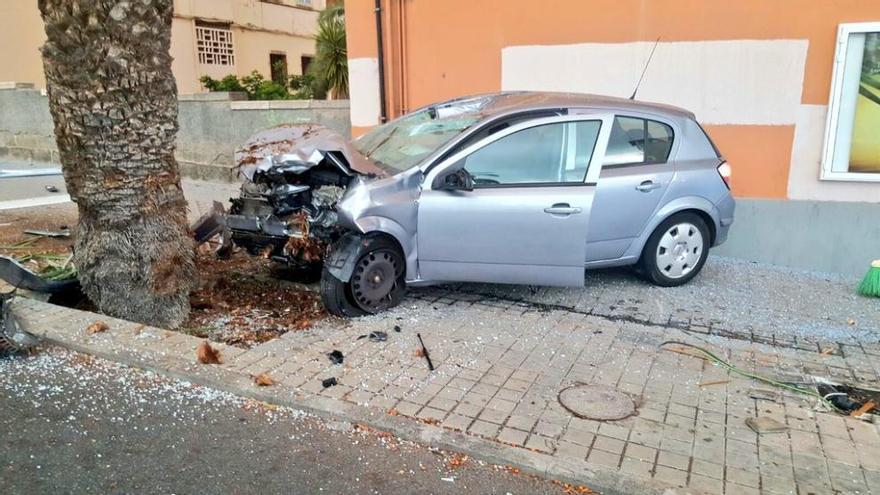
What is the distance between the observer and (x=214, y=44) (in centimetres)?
1867

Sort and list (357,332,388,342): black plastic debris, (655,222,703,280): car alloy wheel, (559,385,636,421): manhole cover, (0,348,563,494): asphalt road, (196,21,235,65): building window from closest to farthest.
Result: (0,348,563,494): asphalt road
(559,385,636,421): manhole cover
(357,332,388,342): black plastic debris
(655,222,703,280): car alloy wheel
(196,21,235,65): building window

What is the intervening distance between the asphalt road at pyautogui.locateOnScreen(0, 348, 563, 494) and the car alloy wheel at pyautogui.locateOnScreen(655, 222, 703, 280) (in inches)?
139

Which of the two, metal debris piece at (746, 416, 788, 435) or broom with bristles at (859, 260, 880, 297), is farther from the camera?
broom with bristles at (859, 260, 880, 297)

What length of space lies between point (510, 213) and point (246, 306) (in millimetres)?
2389

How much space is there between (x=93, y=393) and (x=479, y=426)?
2349 millimetres

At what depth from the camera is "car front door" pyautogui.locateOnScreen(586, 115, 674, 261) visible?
5648 millimetres

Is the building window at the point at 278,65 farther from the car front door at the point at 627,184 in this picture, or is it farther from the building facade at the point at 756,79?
the car front door at the point at 627,184

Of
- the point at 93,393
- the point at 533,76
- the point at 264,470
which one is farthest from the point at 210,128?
the point at 264,470

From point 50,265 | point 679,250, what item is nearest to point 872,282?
point 679,250

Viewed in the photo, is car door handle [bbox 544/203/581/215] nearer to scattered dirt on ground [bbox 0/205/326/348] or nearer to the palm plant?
scattered dirt on ground [bbox 0/205/326/348]

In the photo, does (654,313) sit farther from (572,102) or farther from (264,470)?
(264,470)

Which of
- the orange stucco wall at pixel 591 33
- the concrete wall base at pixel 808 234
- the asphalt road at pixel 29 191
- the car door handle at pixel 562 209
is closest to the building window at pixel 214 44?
the asphalt road at pixel 29 191

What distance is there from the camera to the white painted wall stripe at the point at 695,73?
22.7ft

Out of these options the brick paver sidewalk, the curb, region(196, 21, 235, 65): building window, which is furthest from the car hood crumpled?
region(196, 21, 235, 65): building window
